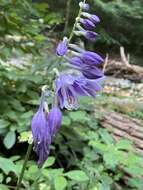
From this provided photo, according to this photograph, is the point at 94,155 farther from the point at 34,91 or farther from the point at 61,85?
the point at 61,85

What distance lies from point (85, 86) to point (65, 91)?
0.26 feet

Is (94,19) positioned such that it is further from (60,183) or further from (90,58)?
(60,183)

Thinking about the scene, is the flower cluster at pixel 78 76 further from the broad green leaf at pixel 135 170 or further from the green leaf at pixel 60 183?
the broad green leaf at pixel 135 170

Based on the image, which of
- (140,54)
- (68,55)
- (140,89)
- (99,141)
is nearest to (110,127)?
(99,141)

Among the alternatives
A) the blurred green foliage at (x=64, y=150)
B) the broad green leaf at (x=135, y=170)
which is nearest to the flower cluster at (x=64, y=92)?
the blurred green foliage at (x=64, y=150)

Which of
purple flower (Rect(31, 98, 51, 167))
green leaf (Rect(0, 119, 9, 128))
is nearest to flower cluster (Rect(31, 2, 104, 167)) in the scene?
purple flower (Rect(31, 98, 51, 167))

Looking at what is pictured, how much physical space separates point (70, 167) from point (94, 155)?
0.37m

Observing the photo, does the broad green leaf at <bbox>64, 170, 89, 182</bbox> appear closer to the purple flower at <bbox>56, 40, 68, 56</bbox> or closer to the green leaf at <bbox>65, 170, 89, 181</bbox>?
the green leaf at <bbox>65, 170, 89, 181</bbox>

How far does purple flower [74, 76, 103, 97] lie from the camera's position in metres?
1.98

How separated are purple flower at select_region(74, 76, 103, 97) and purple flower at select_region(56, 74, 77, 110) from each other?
2 centimetres

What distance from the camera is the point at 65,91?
1.97m

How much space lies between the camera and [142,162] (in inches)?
128

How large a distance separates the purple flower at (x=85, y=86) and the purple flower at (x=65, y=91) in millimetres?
20

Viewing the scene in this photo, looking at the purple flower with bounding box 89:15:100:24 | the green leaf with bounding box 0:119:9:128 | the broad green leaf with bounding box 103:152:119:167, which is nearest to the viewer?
the purple flower with bounding box 89:15:100:24
